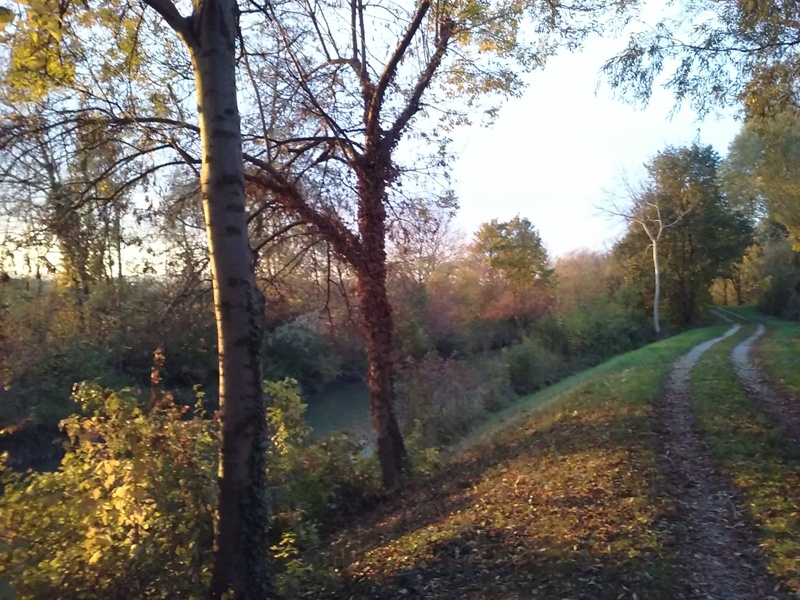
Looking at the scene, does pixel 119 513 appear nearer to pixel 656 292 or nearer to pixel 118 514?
pixel 118 514

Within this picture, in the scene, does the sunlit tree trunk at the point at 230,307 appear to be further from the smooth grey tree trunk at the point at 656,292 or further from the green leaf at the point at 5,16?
the smooth grey tree trunk at the point at 656,292

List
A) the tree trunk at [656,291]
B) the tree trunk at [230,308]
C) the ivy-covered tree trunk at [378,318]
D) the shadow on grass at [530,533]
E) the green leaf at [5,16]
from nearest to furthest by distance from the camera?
1. the green leaf at [5,16]
2. the tree trunk at [230,308]
3. the shadow on grass at [530,533]
4. the ivy-covered tree trunk at [378,318]
5. the tree trunk at [656,291]

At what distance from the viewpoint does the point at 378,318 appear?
1329cm

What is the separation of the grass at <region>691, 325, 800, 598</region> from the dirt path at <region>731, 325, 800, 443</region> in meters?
0.20

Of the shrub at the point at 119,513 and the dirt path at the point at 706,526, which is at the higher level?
the shrub at the point at 119,513

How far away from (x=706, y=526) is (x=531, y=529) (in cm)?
183

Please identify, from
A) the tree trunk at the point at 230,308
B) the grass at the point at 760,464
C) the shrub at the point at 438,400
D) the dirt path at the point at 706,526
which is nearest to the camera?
the tree trunk at the point at 230,308

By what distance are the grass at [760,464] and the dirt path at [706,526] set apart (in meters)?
0.17

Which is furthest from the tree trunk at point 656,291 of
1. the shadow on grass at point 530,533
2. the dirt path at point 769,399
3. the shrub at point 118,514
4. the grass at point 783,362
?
the shrub at point 118,514

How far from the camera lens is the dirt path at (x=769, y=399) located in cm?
1194

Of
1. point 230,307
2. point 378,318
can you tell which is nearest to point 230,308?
point 230,307

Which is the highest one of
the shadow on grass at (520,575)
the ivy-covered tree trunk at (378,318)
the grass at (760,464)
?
the ivy-covered tree trunk at (378,318)

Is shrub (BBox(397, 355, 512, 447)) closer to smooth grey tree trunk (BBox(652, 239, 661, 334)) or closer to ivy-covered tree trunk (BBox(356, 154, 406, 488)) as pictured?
ivy-covered tree trunk (BBox(356, 154, 406, 488))

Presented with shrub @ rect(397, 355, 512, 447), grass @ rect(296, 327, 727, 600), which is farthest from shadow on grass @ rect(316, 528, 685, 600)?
shrub @ rect(397, 355, 512, 447)
